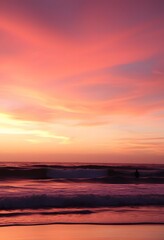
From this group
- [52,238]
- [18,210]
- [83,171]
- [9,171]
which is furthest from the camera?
[83,171]

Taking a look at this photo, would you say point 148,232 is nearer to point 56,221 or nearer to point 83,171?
point 56,221

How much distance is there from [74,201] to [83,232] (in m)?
5.59

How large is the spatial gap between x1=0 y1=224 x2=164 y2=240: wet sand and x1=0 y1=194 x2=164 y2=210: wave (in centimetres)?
387

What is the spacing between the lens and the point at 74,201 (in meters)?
15.9

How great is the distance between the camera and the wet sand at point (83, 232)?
382 inches

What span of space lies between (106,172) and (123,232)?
34359 millimetres

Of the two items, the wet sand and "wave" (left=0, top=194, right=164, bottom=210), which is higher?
"wave" (left=0, top=194, right=164, bottom=210)

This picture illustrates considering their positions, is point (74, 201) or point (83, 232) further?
point (74, 201)

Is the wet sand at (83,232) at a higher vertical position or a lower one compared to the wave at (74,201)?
lower

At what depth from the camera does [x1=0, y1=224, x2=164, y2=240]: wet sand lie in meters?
9.70

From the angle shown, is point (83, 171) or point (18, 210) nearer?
point (18, 210)

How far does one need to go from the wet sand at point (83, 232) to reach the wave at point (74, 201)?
12.7ft

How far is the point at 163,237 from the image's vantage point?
388 inches

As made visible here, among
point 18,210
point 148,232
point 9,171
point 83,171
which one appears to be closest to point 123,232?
point 148,232
